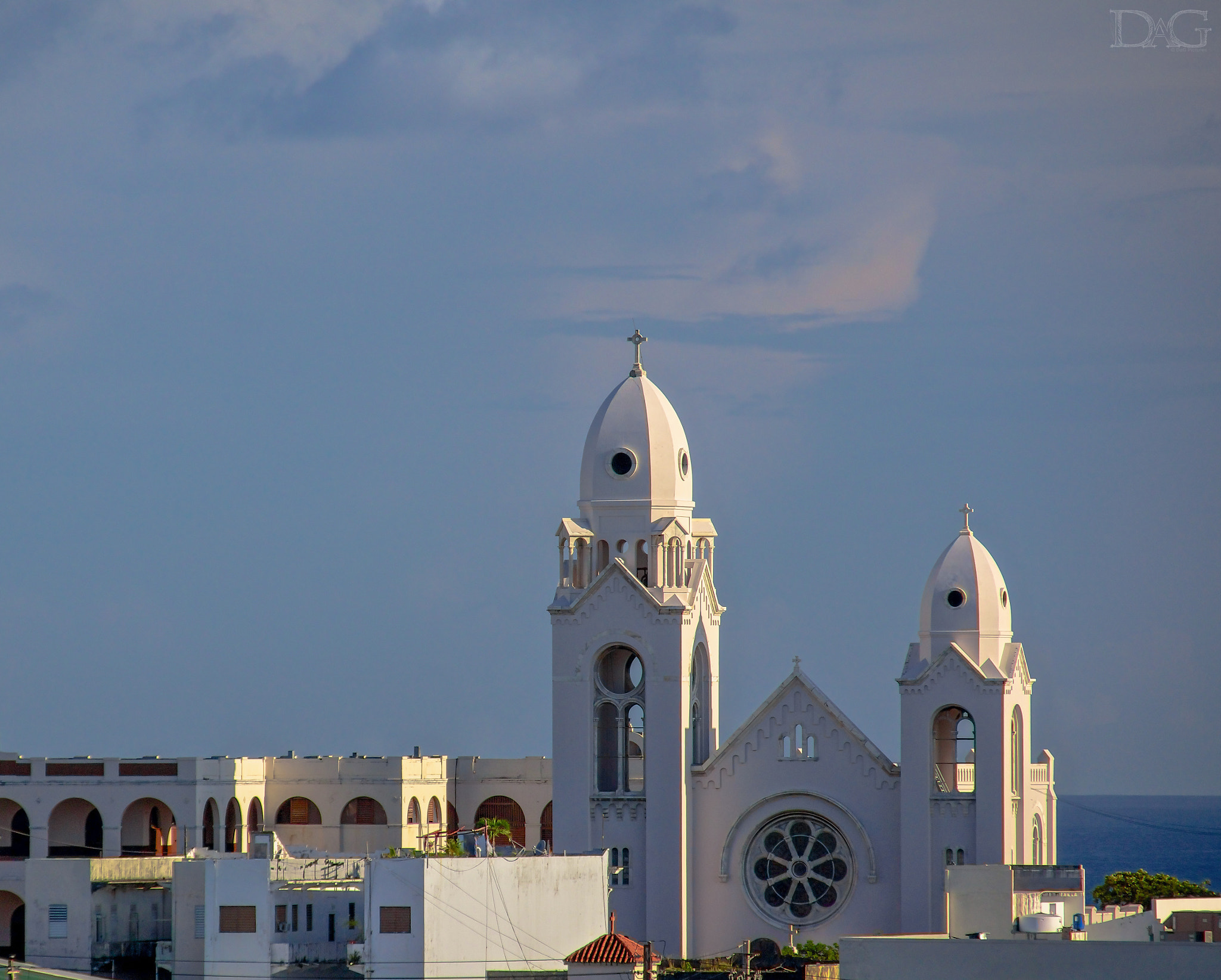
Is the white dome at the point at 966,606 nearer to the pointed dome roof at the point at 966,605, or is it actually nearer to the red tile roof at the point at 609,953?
the pointed dome roof at the point at 966,605

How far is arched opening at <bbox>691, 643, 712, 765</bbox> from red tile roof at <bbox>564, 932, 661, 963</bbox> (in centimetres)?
1275

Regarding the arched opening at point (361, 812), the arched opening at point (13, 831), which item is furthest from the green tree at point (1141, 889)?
the arched opening at point (13, 831)

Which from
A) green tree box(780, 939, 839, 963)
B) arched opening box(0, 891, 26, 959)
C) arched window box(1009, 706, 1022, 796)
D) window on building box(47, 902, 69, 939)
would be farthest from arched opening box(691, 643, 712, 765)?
arched opening box(0, 891, 26, 959)

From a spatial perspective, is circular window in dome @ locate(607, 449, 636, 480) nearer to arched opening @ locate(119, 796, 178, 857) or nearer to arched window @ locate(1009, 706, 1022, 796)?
arched window @ locate(1009, 706, 1022, 796)

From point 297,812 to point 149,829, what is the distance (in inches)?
263

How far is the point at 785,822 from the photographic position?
79500mm

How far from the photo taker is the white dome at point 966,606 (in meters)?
77.6

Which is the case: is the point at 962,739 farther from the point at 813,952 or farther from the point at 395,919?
the point at 395,919

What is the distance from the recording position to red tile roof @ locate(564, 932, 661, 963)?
69.2 metres

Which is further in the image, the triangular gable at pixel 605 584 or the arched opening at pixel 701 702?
the arched opening at pixel 701 702

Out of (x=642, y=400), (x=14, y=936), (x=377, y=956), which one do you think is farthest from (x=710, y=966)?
(x=14, y=936)

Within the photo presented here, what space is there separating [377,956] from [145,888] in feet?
38.5

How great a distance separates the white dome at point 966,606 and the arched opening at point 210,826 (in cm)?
3022

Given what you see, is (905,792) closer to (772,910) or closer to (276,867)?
(772,910)
